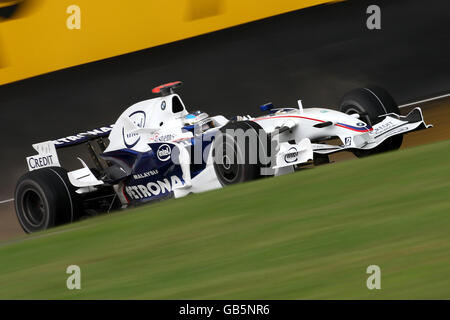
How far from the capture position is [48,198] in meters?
11.3

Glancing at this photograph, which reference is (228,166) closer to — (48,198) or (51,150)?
(48,198)

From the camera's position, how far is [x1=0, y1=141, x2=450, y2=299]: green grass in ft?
18.9

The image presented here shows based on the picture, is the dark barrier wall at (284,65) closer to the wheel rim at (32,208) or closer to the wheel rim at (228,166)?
the wheel rim at (32,208)

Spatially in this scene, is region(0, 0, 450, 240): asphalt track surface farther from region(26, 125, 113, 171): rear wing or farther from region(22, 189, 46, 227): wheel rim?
region(22, 189, 46, 227): wheel rim

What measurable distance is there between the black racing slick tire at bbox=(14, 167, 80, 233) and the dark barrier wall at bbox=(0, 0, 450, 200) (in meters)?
2.83

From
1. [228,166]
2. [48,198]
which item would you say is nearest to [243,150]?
[228,166]

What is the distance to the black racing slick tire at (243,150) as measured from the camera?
1032 centimetres

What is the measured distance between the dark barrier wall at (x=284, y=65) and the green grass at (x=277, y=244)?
5.67m

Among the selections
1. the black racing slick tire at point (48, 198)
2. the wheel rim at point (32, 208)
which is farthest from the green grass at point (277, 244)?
the wheel rim at point (32, 208)

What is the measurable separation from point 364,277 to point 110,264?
85.2 inches

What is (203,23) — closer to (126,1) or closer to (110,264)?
(126,1)

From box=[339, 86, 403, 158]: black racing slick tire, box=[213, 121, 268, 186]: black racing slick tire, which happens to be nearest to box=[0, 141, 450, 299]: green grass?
box=[213, 121, 268, 186]: black racing slick tire

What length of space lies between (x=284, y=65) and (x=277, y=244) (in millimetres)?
8685

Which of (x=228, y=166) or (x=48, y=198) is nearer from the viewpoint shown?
(x=228, y=166)
